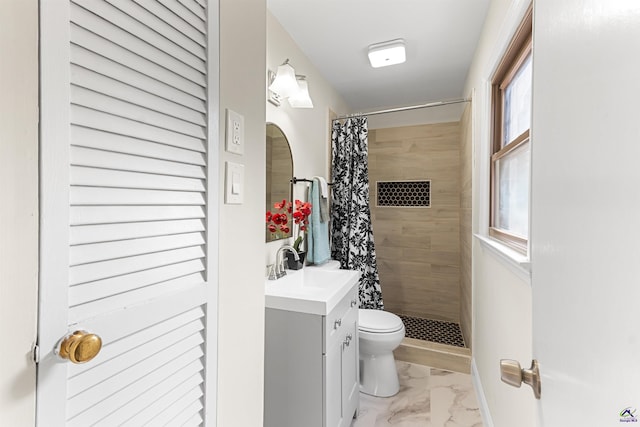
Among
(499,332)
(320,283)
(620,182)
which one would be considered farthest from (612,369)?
(320,283)

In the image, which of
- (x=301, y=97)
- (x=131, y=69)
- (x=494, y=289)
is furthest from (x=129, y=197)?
(x=494, y=289)

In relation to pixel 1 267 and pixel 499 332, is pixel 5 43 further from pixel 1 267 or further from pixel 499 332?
pixel 499 332

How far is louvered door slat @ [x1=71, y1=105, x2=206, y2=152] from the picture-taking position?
0.49m

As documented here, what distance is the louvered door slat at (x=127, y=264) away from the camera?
1.60ft

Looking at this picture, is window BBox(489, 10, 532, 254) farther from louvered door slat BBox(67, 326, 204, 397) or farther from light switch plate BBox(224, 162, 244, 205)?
louvered door slat BBox(67, 326, 204, 397)

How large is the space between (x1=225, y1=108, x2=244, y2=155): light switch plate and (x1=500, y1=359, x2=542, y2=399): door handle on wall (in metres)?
0.82

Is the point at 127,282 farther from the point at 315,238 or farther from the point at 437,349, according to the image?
the point at 437,349

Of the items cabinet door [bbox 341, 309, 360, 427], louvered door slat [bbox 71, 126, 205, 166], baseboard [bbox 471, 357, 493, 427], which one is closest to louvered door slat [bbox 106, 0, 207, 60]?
louvered door slat [bbox 71, 126, 205, 166]

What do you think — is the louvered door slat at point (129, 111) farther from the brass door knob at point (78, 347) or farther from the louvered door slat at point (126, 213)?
the brass door knob at point (78, 347)

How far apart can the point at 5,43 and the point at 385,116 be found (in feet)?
10.6

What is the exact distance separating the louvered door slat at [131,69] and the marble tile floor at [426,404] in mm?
1919

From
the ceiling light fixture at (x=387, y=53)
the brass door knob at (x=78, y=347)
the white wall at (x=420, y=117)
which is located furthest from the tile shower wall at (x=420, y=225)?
the brass door knob at (x=78, y=347)

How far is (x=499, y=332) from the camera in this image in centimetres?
140

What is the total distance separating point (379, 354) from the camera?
199cm
